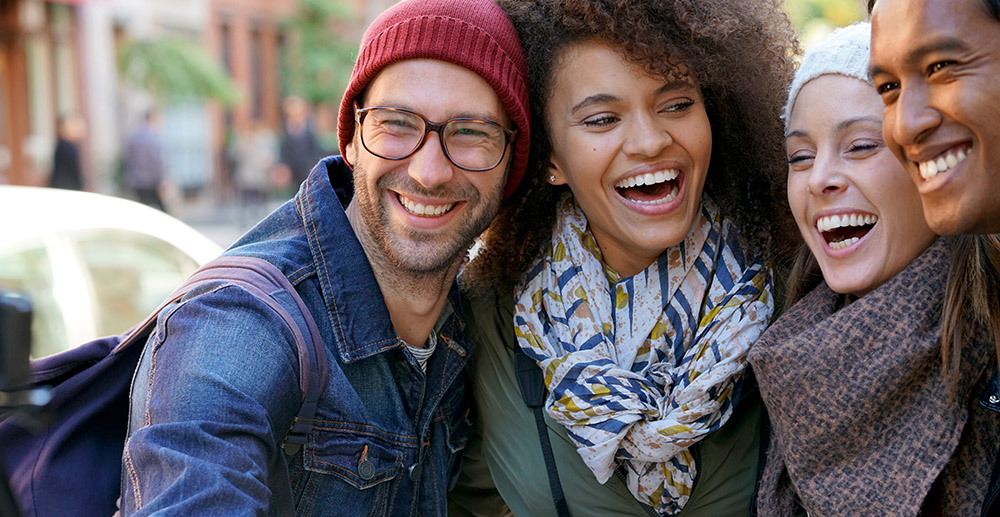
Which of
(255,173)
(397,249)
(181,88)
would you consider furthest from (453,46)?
(255,173)

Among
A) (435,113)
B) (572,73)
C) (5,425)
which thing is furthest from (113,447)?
(572,73)

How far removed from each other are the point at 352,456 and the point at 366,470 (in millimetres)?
57

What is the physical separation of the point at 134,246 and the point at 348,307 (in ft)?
7.47

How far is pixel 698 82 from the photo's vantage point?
3.04 meters

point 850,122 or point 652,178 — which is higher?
point 850,122

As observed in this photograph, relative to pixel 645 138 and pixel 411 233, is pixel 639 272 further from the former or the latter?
pixel 411 233

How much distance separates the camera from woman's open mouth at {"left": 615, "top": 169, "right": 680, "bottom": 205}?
119 inches

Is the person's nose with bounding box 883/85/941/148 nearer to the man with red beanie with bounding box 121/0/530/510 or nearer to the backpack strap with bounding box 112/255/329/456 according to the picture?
the man with red beanie with bounding box 121/0/530/510

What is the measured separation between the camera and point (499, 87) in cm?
289

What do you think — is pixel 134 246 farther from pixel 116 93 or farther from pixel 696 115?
pixel 116 93

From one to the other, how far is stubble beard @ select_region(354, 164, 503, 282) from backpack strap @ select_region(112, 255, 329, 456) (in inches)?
15.4

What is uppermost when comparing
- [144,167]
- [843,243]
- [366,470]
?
[843,243]

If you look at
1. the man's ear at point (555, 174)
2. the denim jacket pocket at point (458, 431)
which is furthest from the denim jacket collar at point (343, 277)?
the man's ear at point (555, 174)

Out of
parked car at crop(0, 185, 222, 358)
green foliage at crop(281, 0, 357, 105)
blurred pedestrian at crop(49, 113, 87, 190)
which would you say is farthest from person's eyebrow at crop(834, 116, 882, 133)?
green foliage at crop(281, 0, 357, 105)
